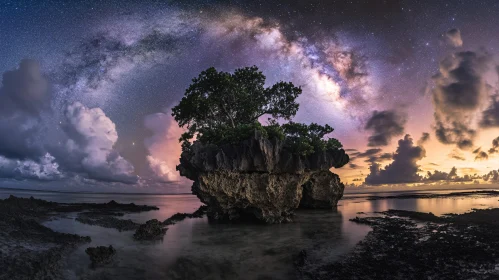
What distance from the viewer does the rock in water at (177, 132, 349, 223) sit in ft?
80.0

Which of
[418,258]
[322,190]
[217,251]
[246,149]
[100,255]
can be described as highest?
[246,149]

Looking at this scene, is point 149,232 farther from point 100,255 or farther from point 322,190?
point 322,190

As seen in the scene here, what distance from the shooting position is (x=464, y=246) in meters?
14.7

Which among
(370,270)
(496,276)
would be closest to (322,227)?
(370,270)

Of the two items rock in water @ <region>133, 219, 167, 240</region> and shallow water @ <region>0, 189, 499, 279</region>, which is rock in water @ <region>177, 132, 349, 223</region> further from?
rock in water @ <region>133, 219, 167, 240</region>

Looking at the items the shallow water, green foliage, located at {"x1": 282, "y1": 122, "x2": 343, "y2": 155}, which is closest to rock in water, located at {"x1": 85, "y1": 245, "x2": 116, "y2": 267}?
the shallow water

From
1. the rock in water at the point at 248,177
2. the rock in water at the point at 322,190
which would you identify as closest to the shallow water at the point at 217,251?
the rock in water at the point at 248,177

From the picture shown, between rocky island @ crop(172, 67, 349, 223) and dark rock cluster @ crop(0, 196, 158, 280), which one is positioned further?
rocky island @ crop(172, 67, 349, 223)

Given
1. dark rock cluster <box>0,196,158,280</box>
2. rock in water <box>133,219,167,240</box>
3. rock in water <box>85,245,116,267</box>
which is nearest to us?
dark rock cluster <box>0,196,158,280</box>

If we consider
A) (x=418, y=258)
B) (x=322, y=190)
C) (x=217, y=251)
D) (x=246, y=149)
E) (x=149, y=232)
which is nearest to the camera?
(x=418, y=258)

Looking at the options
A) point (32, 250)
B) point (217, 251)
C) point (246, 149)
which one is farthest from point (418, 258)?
point (32, 250)

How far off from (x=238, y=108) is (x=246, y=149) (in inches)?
343

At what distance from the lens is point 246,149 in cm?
2445

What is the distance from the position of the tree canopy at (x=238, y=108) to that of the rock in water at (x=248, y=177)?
1.77m
